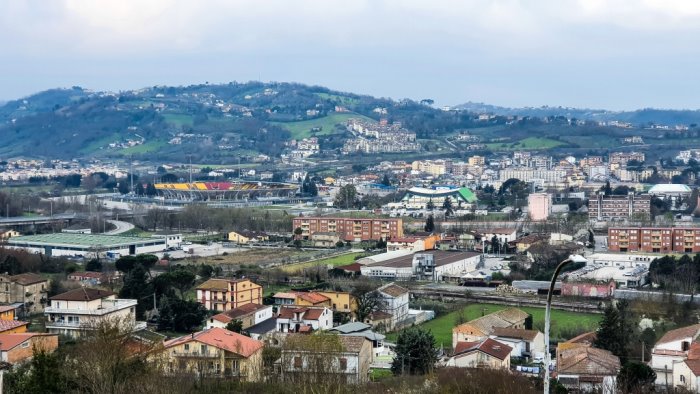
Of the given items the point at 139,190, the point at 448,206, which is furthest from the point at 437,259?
the point at 139,190

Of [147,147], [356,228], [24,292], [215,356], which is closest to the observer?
[215,356]

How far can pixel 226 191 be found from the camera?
121ft

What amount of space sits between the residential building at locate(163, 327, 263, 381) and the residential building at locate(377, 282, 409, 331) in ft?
11.3

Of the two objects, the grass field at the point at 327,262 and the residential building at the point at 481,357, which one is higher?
the residential building at the point at 481,357

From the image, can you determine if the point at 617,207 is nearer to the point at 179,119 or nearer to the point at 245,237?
the point at 245,237

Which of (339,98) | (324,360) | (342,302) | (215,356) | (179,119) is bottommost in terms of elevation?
(342,302)

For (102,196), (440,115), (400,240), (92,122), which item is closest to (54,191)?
(102,196)

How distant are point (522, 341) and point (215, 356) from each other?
10.9ft

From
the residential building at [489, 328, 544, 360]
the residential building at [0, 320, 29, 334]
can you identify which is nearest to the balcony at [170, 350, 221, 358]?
the residential building at [0, 320, 29, 334]

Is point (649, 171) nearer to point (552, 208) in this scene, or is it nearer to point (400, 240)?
point (552, 208)

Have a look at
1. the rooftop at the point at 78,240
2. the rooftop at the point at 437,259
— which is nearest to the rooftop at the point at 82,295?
the rooftop at the point at 437,259

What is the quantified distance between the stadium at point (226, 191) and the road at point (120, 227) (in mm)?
9030

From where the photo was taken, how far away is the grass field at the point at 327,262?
689 inches

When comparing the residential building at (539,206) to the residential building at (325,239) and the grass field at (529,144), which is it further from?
the grass field at (529,144)
